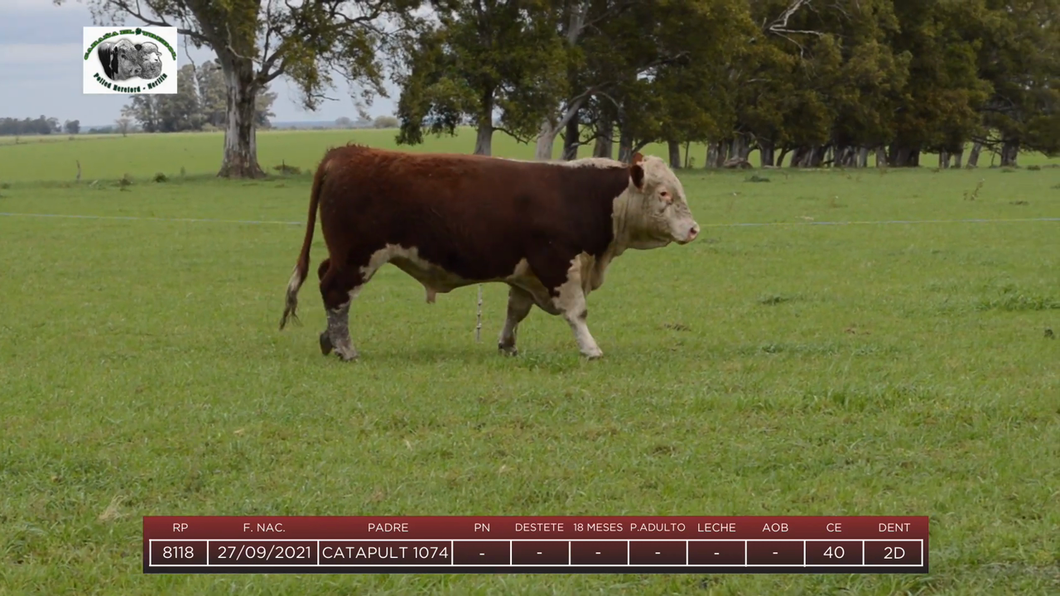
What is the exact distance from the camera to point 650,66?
48.9 meters

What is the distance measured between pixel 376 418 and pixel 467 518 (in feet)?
7.30

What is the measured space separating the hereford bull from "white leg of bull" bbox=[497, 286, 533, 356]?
0.28ft

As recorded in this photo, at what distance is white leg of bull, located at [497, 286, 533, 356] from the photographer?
10508 millimetres

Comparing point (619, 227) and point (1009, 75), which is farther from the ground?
point (1009, 75)

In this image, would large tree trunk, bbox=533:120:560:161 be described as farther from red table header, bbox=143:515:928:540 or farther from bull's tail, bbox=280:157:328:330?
red table header, bbox=143:515:928:540

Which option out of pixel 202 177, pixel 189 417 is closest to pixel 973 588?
pixel 189 417

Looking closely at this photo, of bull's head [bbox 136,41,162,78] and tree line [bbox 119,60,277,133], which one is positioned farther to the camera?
tree line [bbox 119,60,277,133]

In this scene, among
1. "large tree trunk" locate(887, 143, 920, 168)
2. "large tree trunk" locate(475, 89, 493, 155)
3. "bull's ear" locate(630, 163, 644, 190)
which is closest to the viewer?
"bull's ear" locate(630, 163, 644, 190)

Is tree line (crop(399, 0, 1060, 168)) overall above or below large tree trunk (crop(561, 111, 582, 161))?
above

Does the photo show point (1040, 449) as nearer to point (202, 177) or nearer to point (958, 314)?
point (958, 314)

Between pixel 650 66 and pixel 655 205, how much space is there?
39661 millimetres

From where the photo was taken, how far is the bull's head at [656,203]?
33.7 ft

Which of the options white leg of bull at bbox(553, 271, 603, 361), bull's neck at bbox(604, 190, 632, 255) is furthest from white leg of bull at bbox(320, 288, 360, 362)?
bull's neck at bbox(604, 190, 632, 255)

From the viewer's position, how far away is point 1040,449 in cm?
655
